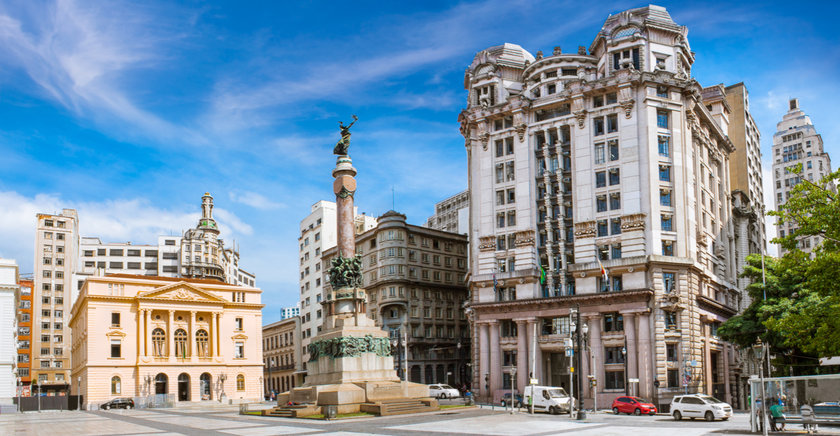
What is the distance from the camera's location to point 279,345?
442 feet

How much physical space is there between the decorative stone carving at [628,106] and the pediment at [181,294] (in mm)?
52242

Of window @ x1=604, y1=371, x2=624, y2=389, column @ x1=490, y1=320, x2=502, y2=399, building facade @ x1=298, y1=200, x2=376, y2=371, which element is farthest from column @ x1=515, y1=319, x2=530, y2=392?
→ building facade @ x1=298, y1=200, x2=376, y2=371

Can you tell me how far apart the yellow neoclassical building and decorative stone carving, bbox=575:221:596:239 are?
43.7 meters

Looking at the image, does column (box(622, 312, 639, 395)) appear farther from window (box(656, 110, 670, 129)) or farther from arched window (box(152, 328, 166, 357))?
arched window (box(152, 328, 166, 357))

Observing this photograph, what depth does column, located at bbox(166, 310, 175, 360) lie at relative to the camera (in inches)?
3600

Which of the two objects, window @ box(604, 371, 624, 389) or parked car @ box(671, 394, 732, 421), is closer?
parked car @ box(671, 394, 732, 421)

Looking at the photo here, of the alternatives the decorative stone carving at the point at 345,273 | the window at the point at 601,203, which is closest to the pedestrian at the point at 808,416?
the decorative stone carving at the point at 345,273

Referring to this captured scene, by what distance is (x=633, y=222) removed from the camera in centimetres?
7394

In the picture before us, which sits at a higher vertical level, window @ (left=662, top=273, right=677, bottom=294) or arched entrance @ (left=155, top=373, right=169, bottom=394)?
window @ (left=662, top=273, right=677, bottom=294)

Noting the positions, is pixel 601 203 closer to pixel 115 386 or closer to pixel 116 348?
pixel 116 348

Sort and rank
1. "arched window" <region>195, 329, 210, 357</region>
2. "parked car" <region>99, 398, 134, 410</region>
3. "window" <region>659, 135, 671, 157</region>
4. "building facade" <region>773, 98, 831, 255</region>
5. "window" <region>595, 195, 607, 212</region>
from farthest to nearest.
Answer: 1. "building facade" <region>773, 98, 831, 255</region>
2. "arched window" <region>195, 329, 210, 357</region>
3. "parked car" <region>99, 398, 134, 410</region>
4. "window" <region>595, 195, 607, 212</region>
5. "window" <region>659, 135, 671, 157</region>

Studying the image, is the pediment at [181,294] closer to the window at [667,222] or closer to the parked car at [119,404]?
the parked car at [119,404]

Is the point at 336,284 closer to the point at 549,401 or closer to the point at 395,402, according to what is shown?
the point at 395,402

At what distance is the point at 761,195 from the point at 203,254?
102m
